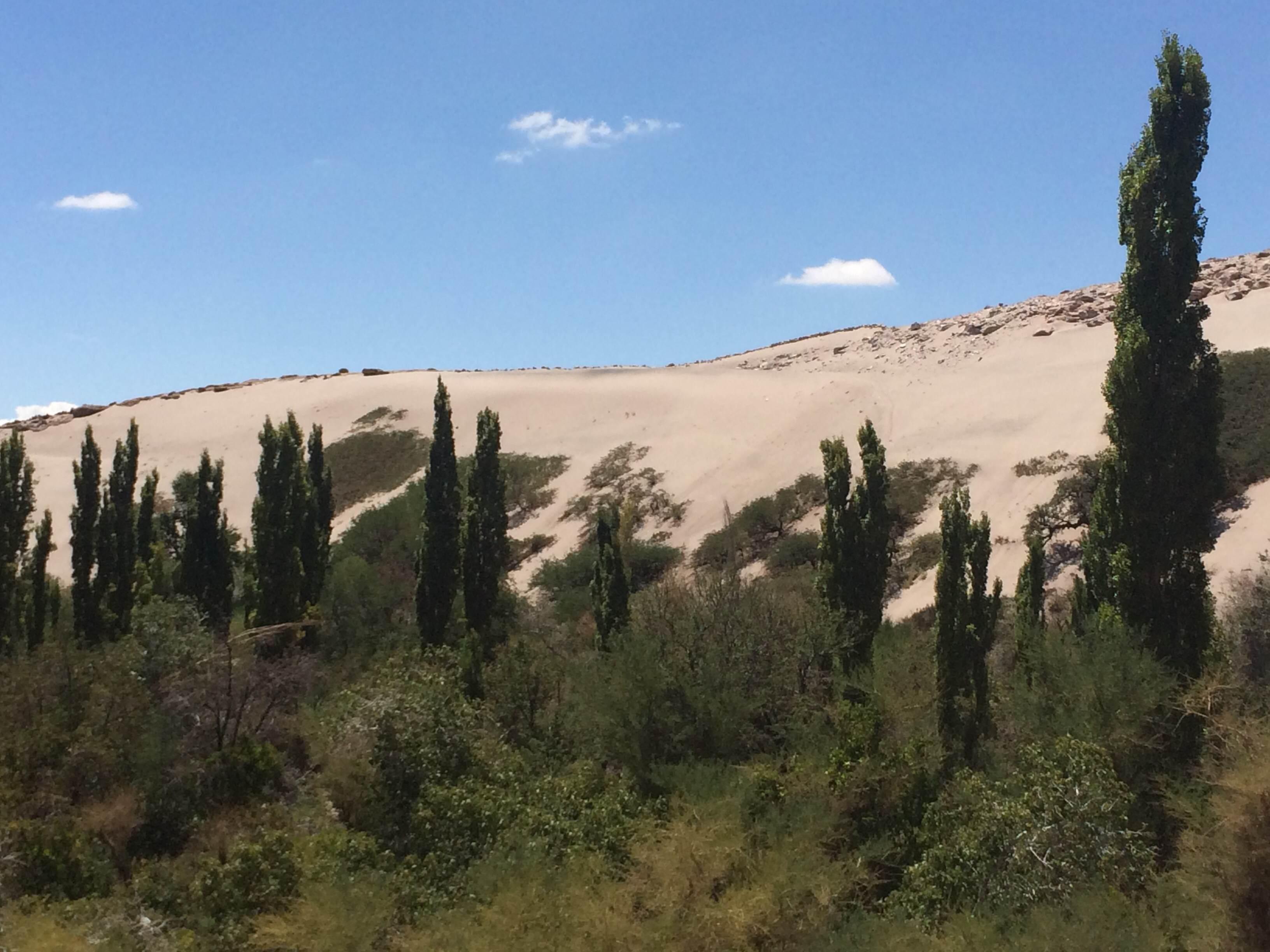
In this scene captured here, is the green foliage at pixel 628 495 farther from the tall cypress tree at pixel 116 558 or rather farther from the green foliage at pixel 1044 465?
the tall cypress tree at pixel 116 558

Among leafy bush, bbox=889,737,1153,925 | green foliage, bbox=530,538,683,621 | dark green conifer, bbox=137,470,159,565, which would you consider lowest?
leafy bush, bbox=889,737,1153,925

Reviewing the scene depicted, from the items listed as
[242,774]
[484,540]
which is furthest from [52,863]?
[484,540]

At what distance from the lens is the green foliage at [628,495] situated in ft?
141

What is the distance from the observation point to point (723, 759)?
57.7ft

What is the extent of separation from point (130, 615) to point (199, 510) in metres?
4.09

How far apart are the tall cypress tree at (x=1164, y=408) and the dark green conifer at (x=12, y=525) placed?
23.6m

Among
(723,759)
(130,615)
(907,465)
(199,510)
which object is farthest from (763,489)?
(723,759)

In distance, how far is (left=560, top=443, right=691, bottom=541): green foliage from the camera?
43031mm

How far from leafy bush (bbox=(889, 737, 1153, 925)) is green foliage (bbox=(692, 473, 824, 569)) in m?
19.9

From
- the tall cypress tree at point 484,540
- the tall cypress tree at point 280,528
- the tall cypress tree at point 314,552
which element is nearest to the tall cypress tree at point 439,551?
the tall cypress tree at point 484,540

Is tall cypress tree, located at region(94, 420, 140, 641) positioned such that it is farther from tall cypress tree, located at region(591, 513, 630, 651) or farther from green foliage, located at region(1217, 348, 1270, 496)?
green foliage, located at region(1217, 348, 1270, 496)

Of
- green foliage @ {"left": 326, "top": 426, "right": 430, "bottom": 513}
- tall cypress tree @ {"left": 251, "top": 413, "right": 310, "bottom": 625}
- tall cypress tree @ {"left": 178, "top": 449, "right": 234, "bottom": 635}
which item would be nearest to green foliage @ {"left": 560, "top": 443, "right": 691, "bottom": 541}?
green foliage @ {"left": 326, "top": 426, "right": 430, "bottom": 513}

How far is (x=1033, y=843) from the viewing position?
13.4m

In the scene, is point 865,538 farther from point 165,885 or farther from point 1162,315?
point 165,885
